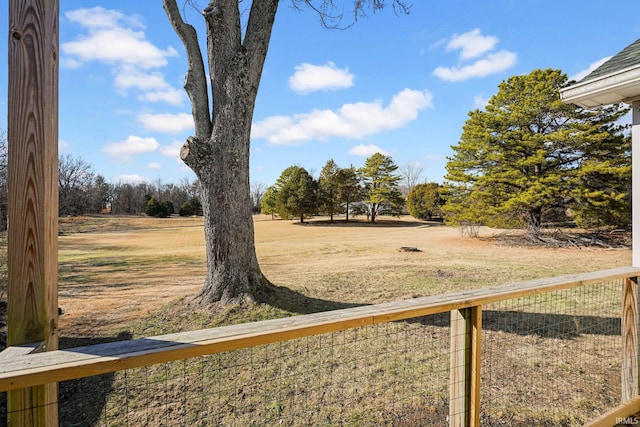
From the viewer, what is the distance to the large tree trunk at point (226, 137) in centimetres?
397

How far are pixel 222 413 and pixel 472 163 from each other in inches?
525

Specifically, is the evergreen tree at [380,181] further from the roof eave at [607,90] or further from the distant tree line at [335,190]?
the roof eave at [607,90]

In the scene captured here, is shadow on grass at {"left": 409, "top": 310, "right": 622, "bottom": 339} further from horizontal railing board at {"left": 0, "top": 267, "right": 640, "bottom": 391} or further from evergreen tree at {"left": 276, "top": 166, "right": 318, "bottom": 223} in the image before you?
evergreen tree at {"left": 276, "top": 166, "right": 318, "bottom": 223}

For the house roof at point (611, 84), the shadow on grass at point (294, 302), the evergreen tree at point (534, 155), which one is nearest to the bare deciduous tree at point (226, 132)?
the shadow on grass at point (294, 302)

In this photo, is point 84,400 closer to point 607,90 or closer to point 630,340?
point 630,340

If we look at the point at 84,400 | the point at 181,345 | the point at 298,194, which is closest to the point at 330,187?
the point at 298,194

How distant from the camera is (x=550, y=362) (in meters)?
2.89

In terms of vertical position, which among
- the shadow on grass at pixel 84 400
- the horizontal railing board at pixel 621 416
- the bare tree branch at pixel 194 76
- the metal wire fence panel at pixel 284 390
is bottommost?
the shadow on grass at pixel 84 400

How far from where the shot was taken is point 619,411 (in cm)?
196

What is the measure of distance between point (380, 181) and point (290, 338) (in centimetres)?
2804

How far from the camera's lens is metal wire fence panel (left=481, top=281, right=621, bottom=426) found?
2236 mm

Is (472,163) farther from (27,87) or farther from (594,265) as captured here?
(27,87)

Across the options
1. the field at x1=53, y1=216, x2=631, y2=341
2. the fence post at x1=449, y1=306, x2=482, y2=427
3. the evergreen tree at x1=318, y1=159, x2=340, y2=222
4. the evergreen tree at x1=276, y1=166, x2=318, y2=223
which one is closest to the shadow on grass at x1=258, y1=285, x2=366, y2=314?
the field at x1=53, y1=216, x2=631, y2=341

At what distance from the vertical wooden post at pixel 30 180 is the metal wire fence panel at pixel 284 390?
145 centimetres
